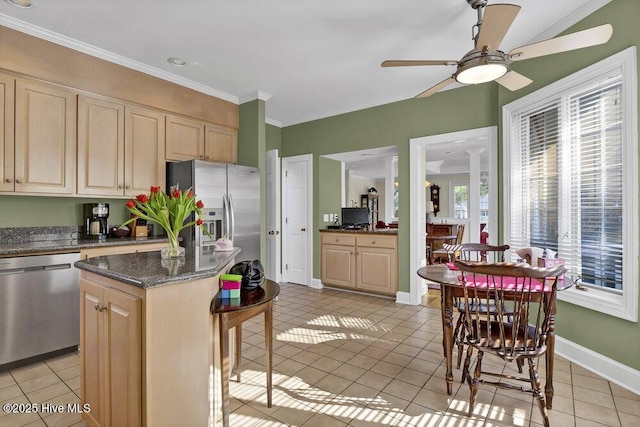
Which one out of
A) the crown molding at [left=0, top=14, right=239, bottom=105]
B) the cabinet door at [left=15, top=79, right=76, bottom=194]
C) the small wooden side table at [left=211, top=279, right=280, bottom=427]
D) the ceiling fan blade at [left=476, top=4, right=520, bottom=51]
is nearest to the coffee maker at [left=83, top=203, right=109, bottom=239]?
the cabinet door at [left=15, top=79, right=76, bottom=194]

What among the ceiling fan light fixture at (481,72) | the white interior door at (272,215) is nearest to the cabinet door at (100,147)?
the white interior door at (272,215)

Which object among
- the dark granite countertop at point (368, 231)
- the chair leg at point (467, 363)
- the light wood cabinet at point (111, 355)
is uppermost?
the dark granite countertop at point (368, 231)

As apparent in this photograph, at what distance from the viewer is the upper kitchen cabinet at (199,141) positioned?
12.5 feet

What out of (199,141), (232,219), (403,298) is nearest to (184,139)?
(199,141)

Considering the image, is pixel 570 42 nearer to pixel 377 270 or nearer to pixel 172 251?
pixel 172 251

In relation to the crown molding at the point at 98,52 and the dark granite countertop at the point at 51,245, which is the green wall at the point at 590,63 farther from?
the dark granite countertop at the point at 51,245

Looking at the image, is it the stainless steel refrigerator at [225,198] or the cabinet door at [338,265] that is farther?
the cabinet door at [338,265]

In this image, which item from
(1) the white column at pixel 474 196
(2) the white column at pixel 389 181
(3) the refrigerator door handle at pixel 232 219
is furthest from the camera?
(2) the white column at pixel 389 181

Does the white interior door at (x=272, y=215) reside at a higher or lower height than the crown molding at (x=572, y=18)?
lower

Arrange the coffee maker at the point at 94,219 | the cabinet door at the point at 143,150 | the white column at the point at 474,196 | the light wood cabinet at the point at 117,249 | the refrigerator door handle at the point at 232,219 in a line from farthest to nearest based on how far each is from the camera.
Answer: the white column at the point at 474,196
the refrigerator door handle at the point at 232,219
the cabinet door at the point at 143,150
the coffee maker at the point at 94,219
the light wood cabinet at the point at 117,249

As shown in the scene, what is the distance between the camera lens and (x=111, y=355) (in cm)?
156

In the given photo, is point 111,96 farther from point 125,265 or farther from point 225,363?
point 225,363

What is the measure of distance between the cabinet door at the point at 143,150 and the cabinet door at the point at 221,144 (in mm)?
614

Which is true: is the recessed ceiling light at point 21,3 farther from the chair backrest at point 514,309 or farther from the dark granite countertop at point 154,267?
the chair backrest at point 514,309
